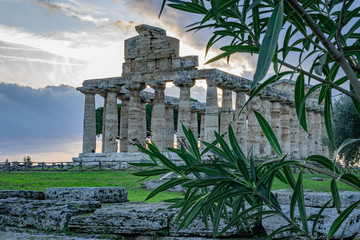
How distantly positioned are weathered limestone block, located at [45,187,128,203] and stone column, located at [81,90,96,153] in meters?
26.8

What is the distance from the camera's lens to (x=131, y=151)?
31.0 meters

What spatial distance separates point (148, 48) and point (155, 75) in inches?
93.3

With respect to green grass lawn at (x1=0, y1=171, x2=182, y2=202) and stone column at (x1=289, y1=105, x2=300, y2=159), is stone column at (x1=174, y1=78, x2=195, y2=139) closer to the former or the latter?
green grass lawn at (x1=0, y1=171, x2=182, y2=202)

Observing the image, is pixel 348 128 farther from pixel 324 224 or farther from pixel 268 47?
pixel 268 47

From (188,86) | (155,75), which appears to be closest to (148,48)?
(155,75)

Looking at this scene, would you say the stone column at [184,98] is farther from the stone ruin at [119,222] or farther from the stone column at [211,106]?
the stone ruin at [119,222]

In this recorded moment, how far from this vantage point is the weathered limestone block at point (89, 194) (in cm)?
739

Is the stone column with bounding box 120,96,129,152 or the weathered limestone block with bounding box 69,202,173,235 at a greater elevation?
the stone column with bounding box 120,96,129,152

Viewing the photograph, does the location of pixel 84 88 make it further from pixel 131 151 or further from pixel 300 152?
pixel 300 152

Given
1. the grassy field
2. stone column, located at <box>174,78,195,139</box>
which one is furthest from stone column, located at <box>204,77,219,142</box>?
the grassy field

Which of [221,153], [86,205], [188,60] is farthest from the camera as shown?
[188,60]

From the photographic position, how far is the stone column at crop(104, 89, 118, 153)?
32.8 meters

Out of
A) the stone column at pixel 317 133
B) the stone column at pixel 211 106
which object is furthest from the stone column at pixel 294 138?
the stone column at pixel 211 106

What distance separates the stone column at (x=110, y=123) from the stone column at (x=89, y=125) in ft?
5.51
